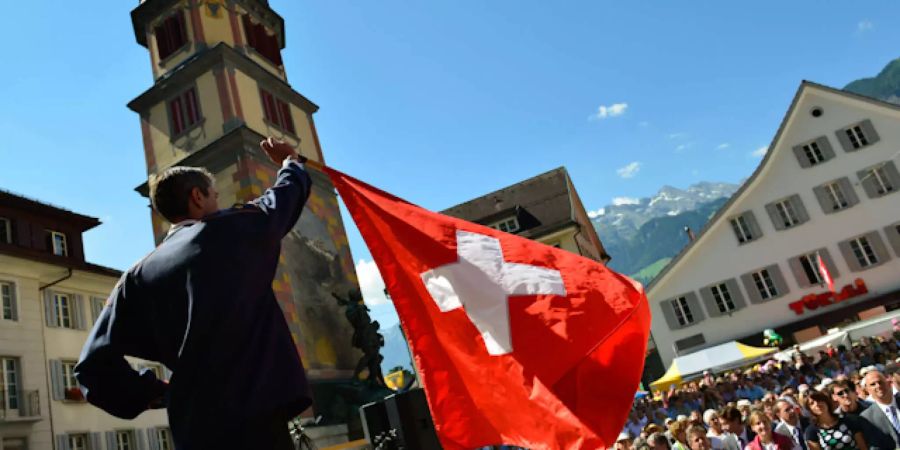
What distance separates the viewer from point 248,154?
75.0 ft

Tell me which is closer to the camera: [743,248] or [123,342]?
[123,342]

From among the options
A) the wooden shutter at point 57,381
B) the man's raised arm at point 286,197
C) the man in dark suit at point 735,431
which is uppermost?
the wooden shutter at point 57,381

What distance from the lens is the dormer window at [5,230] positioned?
25992mm

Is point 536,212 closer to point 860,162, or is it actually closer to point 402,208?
point 860,162

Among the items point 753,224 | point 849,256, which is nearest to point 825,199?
point 849,256

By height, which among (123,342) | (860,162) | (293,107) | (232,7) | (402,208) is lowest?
(123,342)

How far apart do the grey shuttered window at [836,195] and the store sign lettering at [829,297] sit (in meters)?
3.78

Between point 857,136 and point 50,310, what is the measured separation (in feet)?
126

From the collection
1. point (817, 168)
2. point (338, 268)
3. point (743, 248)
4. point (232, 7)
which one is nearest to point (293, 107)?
point (232, 7)

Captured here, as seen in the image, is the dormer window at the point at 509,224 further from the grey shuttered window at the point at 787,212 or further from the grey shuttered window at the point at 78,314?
the grey shuttered window at the point at 78,314

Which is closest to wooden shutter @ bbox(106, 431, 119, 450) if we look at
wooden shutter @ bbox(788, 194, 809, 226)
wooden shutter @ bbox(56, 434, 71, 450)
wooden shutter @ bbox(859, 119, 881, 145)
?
wooden shutter @ bbox(56, 434, 71, 450)

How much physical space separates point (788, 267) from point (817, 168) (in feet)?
17.8

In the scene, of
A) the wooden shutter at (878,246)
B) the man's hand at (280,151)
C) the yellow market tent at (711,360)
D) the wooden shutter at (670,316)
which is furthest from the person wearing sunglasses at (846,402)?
the wooden shutter at (878,246)

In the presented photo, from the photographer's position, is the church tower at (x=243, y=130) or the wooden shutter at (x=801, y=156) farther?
the wooden shutter at (x=801, y=156)
